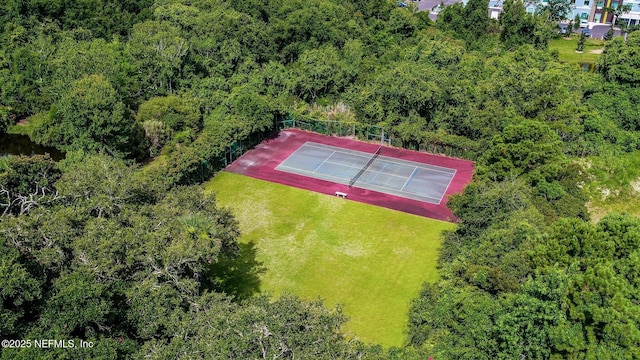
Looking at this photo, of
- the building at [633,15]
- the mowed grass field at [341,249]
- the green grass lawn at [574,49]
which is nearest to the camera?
the mowed grass field at [341,249]

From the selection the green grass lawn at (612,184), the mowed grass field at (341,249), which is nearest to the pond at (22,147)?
the mowed grass field at (341,249)

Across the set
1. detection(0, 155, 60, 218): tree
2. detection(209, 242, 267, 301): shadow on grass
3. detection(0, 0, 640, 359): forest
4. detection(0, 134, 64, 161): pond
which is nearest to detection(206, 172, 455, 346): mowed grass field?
detection(209, 242, 267, 301): shadow on grass

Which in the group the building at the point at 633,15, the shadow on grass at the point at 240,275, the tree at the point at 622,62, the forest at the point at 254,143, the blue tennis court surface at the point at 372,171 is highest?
the building at the point at 633,15

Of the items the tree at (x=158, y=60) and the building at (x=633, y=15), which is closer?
the tree at (x=158, y=60)

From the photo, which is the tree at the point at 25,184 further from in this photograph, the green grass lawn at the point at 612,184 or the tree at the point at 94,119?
the green grass lawn at the point at 612,184

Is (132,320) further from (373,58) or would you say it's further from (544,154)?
(373,58)

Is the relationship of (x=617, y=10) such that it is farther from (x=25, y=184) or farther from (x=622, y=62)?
(x=25, y=184)
